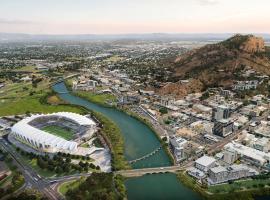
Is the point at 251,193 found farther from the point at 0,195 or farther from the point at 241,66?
the point at 241,66

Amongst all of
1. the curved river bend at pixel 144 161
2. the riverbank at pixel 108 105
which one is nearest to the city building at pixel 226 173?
the curved river bend at pixel 144 161

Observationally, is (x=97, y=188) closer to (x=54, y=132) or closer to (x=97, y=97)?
(x=54, y=132)

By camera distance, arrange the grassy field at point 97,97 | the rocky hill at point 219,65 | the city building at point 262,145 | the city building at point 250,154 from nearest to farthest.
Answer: the city building at point 250,154 < the city building at point 262,145 < the grassy field at point 97,97 < the rocky hill at point 219,65

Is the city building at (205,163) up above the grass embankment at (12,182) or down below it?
above

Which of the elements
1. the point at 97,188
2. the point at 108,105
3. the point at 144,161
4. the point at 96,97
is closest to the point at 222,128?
the point at 144,161

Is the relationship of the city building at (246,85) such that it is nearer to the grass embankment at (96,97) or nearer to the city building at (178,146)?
the grass embankment at (96,97)

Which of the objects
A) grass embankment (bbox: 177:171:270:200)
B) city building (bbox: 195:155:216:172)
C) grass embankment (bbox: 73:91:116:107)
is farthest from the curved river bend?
grass embankment (bbox: 73:91:116:107)
